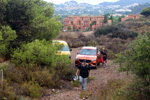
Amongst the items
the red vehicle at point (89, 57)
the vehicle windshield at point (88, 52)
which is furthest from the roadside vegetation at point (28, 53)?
the vehicle windshield at point (88, 52)

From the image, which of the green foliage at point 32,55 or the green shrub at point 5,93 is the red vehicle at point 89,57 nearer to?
the green foliage at point 32,55

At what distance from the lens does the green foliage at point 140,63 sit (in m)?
5.37

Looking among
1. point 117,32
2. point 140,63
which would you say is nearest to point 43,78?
point 140,63

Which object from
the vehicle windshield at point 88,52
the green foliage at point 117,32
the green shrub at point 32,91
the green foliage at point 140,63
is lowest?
the green foliage at point 117,32

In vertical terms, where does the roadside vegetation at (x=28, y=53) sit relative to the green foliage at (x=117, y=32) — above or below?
above

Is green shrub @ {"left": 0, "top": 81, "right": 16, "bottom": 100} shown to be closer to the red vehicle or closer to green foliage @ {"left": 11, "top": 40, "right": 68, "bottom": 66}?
green foliage @ {"left": 11, "top": 40, "right": 68, "bottom": 66}

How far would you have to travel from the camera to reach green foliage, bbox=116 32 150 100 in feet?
17.6

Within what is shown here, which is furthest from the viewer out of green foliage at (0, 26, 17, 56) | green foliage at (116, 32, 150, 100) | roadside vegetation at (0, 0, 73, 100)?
green foliage at (0, 26, 17, 56)

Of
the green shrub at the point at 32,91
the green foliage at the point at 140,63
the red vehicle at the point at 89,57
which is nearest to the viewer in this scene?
the green foliage at the point at 140,63

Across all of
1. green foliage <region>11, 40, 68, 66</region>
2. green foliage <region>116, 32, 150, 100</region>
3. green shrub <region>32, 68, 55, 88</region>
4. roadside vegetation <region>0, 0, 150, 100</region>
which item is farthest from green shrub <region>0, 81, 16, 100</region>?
green foliage <region>116, 32, 150, 100</region>

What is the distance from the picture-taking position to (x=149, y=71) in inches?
209

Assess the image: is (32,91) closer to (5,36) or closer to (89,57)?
(5,36)

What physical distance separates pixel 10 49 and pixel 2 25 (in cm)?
143

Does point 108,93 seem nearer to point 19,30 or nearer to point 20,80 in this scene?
point 20,80
